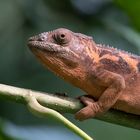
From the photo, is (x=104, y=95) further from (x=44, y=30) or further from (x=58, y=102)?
(x=44, y=30)

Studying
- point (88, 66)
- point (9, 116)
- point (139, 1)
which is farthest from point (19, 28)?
point (88, 66)

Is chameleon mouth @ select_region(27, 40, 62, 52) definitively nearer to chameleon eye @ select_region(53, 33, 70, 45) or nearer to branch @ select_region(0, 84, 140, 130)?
chameleon eye @ select_region(53, 33, 70, 45)

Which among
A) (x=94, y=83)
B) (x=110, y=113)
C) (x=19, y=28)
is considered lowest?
(x=110, y=113)

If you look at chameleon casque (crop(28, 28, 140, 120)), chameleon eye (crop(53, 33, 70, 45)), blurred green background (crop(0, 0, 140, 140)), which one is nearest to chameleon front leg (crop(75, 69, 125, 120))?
chameleon casque (crop(28, 28, 140, 120))

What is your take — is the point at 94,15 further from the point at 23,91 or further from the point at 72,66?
the point at 23,91

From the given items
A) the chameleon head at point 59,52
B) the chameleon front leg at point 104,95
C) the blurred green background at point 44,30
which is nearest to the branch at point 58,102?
the chameleon front leg at point 104,95

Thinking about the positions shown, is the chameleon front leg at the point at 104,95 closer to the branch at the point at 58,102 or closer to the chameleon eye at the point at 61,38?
the branch at the point at 58,102
